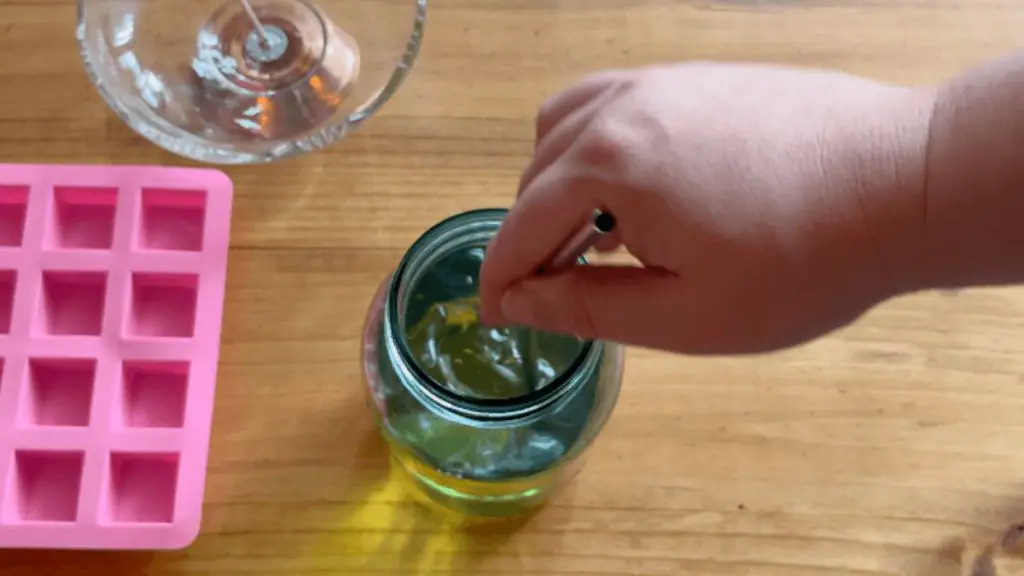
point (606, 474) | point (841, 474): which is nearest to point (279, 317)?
point (606, 474)

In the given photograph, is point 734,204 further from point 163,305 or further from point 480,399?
point 163,305

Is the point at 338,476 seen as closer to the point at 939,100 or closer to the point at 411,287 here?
the point at 411,287

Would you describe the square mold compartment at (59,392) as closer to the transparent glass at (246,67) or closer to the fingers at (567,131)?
the transparent glass at (246,67)

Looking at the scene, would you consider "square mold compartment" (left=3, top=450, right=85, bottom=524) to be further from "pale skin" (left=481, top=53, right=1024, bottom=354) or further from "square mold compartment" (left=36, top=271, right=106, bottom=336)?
"pale skin" (left=481, top=53, right=1024, bottom=354)

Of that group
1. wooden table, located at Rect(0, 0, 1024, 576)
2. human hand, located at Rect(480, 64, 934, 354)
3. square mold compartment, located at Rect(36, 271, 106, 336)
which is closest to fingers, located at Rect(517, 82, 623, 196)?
A: human hand, located at Rect(480, 64, 934, 354)

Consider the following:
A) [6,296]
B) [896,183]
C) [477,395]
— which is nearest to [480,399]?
[477,395]

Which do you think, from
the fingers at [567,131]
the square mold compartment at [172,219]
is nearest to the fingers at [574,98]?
the fingers at [567,131]

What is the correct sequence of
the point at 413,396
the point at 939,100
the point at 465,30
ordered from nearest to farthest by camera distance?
the point at 939,100 → the point at 413,396 → the point at 465,30
